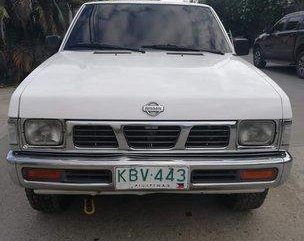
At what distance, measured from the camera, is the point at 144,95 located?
9.99 feet

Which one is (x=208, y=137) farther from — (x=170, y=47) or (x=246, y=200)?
(x=170, y=47)

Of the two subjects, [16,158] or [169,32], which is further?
[169,32]

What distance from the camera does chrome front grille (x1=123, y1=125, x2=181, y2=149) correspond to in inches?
119

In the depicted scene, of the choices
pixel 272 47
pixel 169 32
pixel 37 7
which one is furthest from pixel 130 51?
pixel 272 47

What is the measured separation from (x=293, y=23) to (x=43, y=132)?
440 inches

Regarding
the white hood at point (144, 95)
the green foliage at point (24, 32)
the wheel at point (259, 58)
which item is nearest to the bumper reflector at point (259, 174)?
the white hood at point (144, 95)

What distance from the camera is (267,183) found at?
320 centimetres

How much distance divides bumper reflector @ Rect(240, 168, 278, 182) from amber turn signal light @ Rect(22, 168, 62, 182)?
4.11 ft

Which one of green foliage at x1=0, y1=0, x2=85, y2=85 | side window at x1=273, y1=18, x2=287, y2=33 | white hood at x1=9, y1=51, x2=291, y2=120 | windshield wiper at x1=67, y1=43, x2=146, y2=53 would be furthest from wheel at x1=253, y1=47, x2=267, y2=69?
white hood at x1=9, y1=51, x2=291, y2=120

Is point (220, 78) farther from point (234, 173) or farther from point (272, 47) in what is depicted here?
point (272, 47)

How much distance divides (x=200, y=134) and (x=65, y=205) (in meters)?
1.48

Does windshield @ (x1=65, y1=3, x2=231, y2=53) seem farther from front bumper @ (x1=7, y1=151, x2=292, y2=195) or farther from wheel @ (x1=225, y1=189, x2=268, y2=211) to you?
front bumper @ (x1=7, y1=151, x2=292, y2=195)

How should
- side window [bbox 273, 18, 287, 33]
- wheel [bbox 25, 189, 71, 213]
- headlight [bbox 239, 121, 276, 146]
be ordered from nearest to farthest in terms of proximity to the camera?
headlight [bbox 239, 121, 276, 146]
wheel [bbox 25, 189, 71, 213]
side window [bbox 273, 18, 287, 33]

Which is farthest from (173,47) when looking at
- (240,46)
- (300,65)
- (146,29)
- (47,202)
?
(300,65)
